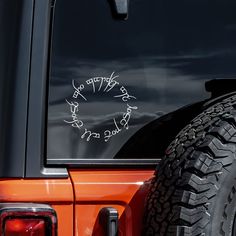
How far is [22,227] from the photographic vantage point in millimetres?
2760

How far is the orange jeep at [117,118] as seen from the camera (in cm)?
272

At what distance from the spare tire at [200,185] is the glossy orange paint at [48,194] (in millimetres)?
319

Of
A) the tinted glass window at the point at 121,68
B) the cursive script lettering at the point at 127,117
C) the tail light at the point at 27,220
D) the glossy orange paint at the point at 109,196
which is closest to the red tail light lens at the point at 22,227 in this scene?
the tail light at the point at 27,220

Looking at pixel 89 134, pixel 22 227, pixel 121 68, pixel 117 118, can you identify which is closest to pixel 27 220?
pixel 22 227

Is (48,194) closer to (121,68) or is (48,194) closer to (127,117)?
(127,117)

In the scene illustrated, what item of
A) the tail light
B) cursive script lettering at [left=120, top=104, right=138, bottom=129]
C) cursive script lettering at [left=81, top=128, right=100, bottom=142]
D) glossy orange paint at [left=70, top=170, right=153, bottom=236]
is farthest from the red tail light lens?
cursive script lettering at [left=120, top=104, right=138, bottom=129]

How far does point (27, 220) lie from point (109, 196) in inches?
13.5

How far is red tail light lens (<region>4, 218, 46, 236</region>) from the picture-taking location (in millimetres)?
2758

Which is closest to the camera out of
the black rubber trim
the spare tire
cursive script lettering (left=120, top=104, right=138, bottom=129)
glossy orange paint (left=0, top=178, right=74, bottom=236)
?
the spare tire

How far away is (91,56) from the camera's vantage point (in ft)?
9.89

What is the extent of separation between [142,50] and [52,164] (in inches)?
24.0

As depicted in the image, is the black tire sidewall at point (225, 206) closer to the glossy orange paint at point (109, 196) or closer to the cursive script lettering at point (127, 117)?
the glossy orange paint at point (109, 196)

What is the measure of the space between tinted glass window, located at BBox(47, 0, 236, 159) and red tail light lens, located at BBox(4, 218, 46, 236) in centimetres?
29

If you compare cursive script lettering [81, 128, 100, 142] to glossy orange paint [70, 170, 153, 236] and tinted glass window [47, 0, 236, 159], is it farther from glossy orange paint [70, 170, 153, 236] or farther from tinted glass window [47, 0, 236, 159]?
glossy orange paint [70, 170, 153, 236]
